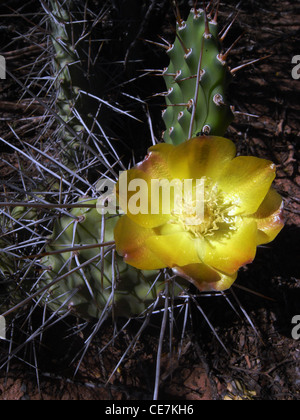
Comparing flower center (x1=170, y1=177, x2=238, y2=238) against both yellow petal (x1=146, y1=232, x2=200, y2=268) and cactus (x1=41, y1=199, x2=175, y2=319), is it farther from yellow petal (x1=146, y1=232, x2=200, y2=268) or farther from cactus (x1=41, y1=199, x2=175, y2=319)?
cactus (x1=41, y1=199, x2=175, y2=319)

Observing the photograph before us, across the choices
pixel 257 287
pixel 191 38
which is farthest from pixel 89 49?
pixel 257 287

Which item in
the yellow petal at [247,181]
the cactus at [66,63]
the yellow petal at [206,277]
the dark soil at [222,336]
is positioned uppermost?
the cactus at [66,63]

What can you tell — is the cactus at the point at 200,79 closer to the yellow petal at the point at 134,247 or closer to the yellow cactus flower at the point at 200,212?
the yellow cactus flower at the point at 200,212

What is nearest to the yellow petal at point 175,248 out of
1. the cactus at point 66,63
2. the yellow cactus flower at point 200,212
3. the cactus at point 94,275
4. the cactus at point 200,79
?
the yellow cactus flower at point 200,212

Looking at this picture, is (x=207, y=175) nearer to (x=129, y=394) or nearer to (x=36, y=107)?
(x=129, y=394)

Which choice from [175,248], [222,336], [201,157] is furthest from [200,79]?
[222,336]

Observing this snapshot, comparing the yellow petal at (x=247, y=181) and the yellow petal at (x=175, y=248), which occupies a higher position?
the yellow petal at (x=247, y=181)
